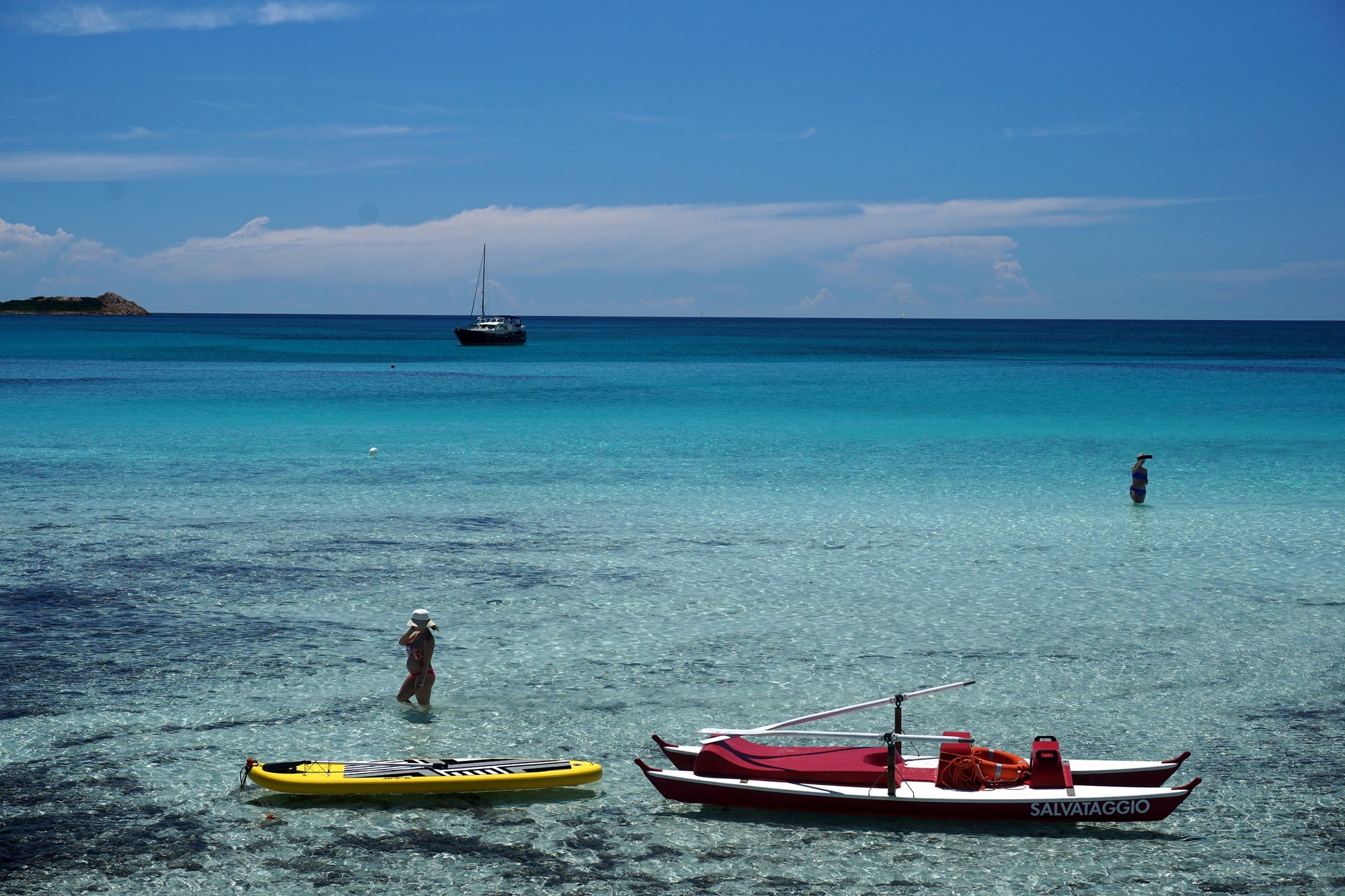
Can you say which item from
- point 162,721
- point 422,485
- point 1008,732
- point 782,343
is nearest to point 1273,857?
point 1008,732

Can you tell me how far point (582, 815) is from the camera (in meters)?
12.1

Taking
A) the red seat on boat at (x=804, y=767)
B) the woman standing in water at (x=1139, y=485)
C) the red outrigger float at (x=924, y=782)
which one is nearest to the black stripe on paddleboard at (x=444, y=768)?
the red outrigger float at (x=924, y=782)

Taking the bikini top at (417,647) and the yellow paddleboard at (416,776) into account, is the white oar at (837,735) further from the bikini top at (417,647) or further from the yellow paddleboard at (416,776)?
the bikini top at (417,647)

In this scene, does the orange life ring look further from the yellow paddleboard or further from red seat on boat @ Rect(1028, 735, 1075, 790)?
the yellow paddleboard

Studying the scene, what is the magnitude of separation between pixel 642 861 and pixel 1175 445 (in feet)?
133

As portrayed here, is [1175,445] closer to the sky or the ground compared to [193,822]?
closer to the sky

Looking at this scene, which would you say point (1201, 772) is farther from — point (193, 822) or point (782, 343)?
point (782, 343)

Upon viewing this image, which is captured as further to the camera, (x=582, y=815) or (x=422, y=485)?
(x=422, y=485)

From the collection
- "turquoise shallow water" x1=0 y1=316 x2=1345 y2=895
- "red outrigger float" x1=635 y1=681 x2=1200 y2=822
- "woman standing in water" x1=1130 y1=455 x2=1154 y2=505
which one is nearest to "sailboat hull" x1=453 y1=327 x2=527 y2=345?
"turquoise shallow water" x1=0 y1=316 x2=1345 y2=895

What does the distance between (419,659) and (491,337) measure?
123 m

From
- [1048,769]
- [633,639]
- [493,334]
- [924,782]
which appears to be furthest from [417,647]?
[493,334]

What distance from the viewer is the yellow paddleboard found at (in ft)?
39.7

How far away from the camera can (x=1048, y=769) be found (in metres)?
12.0

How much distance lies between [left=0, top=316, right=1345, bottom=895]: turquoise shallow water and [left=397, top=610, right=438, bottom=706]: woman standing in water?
36 cm
